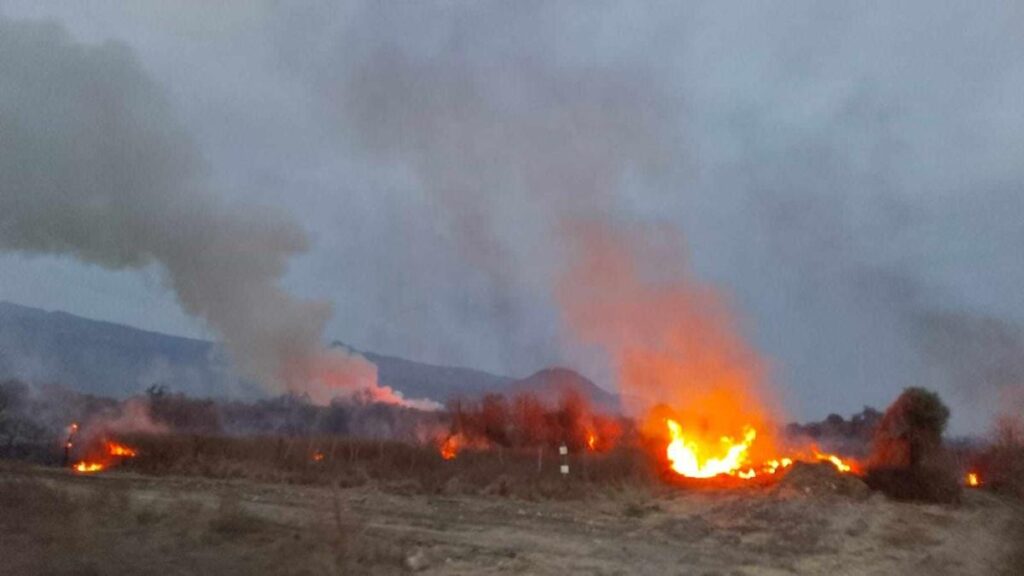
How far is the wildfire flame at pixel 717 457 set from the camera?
3728 cm

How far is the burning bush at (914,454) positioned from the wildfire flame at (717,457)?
5.97 ft

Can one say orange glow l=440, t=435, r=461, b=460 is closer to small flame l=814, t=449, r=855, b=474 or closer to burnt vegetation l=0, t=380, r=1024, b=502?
burnt vegetation l=0, t=380, r=1024, b=502

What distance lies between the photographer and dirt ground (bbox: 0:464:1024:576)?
15.5 m

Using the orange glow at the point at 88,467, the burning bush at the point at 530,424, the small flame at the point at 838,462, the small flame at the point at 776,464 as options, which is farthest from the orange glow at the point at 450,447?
the small flame at the point at 838,462

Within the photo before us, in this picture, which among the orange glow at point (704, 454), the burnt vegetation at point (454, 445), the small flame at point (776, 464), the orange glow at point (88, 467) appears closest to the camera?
the burnt vegetation at point (454, 445)

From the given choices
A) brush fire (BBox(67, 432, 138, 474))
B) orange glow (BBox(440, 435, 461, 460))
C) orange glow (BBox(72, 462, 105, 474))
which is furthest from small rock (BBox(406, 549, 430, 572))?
brush fire (BBox(67, 432, 138, 474))

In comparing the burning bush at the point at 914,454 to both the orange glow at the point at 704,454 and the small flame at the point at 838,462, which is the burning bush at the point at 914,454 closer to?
the small flame at the point at 838,462

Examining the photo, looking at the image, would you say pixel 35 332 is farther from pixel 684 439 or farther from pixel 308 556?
pixel 308 556

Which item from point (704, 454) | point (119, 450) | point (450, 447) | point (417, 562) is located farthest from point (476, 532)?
point (119, 450)

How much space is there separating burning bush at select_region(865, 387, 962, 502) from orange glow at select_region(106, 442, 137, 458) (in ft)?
85.7

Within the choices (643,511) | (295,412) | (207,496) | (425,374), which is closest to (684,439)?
(643,511)

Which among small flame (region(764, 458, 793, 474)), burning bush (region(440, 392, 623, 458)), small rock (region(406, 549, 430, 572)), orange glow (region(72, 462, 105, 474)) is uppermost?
burning bush (region(440, 392, 623, 458))

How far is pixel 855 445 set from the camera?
48812 millimetres

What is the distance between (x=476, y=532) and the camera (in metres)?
22.5
